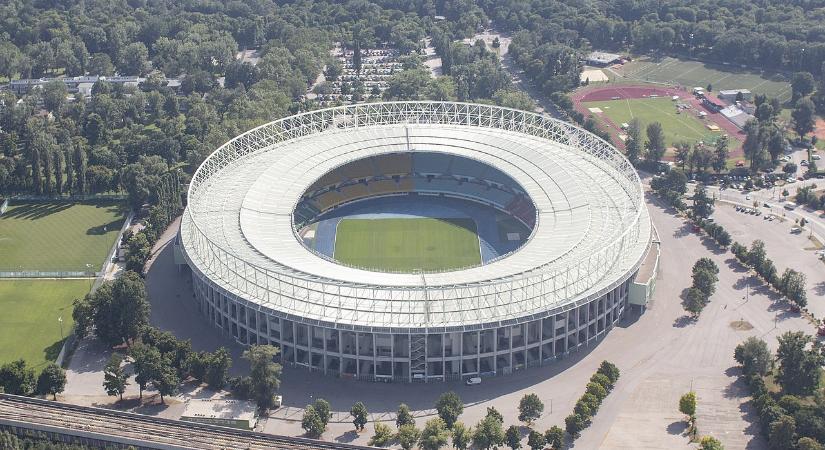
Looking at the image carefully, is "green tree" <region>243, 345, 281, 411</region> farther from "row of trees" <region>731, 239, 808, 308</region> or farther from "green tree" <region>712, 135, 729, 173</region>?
"green tree" <region>712, 135, 729, 173</region>

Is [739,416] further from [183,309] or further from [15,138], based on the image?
[15,138]

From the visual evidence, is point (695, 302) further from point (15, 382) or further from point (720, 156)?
point (15, 382)

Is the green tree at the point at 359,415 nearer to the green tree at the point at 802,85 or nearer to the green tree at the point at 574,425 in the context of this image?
the green tree at the point at 574,425

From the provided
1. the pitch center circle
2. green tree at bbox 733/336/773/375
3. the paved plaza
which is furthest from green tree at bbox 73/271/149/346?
green tree at bbox 733/336/773/375

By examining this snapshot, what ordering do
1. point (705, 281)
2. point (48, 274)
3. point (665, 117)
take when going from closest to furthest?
point (705, 281)
point (48, 274)
point (665, 117)

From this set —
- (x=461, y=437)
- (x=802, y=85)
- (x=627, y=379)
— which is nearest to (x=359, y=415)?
(x=461, y=437)

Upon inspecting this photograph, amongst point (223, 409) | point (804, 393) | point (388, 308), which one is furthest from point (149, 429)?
point (804, 393)

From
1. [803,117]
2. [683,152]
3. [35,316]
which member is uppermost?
[803,117]
